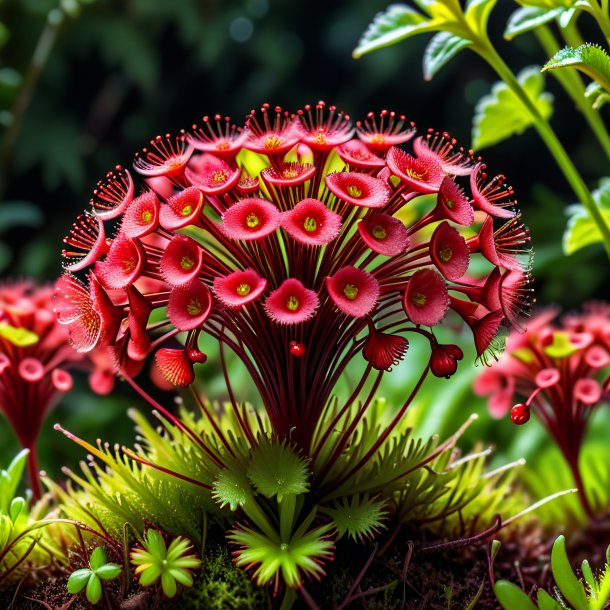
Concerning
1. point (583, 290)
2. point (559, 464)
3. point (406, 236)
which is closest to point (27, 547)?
point (406, 236)

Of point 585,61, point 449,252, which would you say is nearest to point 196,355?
point 449,252

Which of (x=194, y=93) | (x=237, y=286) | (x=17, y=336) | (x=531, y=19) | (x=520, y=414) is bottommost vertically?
(x=194, y=93)

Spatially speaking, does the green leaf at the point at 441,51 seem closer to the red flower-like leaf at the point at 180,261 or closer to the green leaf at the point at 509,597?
the red flower-like leaf at the point at 180,261

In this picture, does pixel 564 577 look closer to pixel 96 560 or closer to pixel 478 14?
pixel 96 560

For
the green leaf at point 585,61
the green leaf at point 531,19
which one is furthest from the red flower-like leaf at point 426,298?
the green leaf at point 531,19

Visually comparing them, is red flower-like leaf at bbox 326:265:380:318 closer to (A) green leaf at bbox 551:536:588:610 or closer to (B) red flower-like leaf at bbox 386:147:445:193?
(B) red flower-like leaf at bbox 386:147:445:193
